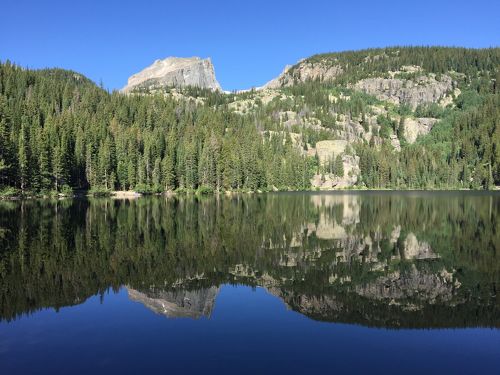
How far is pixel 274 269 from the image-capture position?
24547mm

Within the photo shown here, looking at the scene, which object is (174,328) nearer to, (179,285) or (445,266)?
(179,285)

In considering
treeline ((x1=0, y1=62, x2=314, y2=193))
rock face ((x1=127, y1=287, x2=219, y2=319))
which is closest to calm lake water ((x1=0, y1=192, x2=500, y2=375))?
rock face ((x1=127, y1=287, x2=219, y2=319))

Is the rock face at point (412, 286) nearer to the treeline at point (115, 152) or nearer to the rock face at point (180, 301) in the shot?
the rock face at point (180, 301)

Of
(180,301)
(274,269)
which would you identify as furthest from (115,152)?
(180,301)

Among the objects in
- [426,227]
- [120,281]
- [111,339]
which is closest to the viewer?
[111,339]

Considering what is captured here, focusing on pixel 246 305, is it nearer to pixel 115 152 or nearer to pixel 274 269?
pixel 274 269

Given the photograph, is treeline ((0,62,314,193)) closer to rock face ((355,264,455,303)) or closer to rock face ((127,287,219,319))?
rock face ((127,287,219,319))

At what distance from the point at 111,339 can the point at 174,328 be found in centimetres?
230

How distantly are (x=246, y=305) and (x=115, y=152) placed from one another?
123 m

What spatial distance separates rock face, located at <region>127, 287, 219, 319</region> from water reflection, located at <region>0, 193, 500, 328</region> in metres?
0.05

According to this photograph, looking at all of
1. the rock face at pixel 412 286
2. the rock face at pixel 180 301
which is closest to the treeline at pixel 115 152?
the rock face at pixel 180 301

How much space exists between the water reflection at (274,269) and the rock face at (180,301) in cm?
5

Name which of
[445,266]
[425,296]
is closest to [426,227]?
[445,266]

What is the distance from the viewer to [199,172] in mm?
146125
